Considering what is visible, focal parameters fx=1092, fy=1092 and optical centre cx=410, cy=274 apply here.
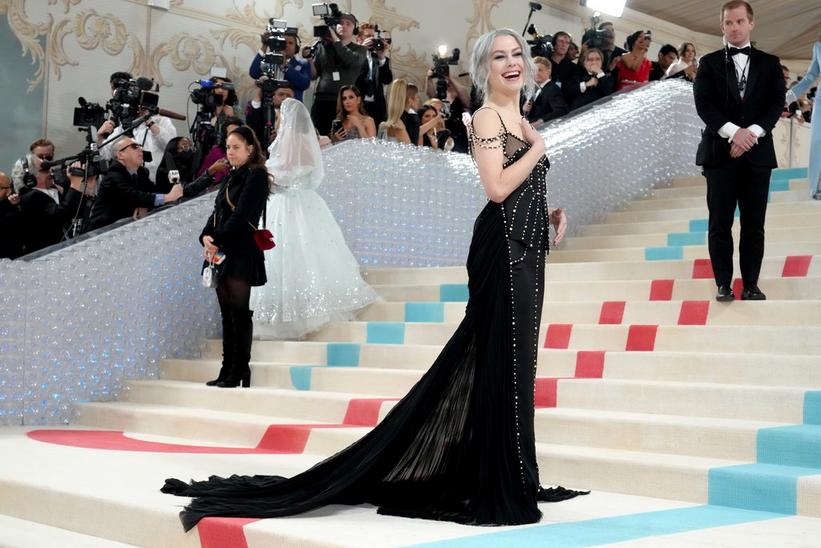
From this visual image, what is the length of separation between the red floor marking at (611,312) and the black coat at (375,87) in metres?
3.81

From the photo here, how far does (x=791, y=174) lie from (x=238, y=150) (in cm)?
419

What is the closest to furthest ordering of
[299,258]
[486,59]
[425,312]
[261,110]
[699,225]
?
1. [486,59]
2. [425,312]
3. [299,258]
4. [699,225]
5. [261,110]

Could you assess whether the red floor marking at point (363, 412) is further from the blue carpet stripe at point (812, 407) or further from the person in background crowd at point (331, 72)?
→ the person in background crowd at point (331, 72)

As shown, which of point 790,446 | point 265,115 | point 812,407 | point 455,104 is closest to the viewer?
point 790,446

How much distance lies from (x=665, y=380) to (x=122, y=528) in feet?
7.25

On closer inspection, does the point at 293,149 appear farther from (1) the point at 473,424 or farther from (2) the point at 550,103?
(1) the point at 473,424

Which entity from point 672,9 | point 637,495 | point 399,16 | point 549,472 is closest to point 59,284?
point 549,472

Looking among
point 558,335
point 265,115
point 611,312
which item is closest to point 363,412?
point 558,335

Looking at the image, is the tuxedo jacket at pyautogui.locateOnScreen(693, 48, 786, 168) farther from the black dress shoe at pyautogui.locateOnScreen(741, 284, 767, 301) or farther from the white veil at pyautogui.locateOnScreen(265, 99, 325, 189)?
the white veil at pyautogui.locateOnScreen(265, 99, 325, 189)

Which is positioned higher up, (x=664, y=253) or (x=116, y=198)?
(x=116, y=198)

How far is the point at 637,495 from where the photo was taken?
140 inches

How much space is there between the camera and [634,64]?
9.67m

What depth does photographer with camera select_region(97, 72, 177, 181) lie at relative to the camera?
7.59 metres

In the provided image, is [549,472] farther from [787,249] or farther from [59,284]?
[59,284]
